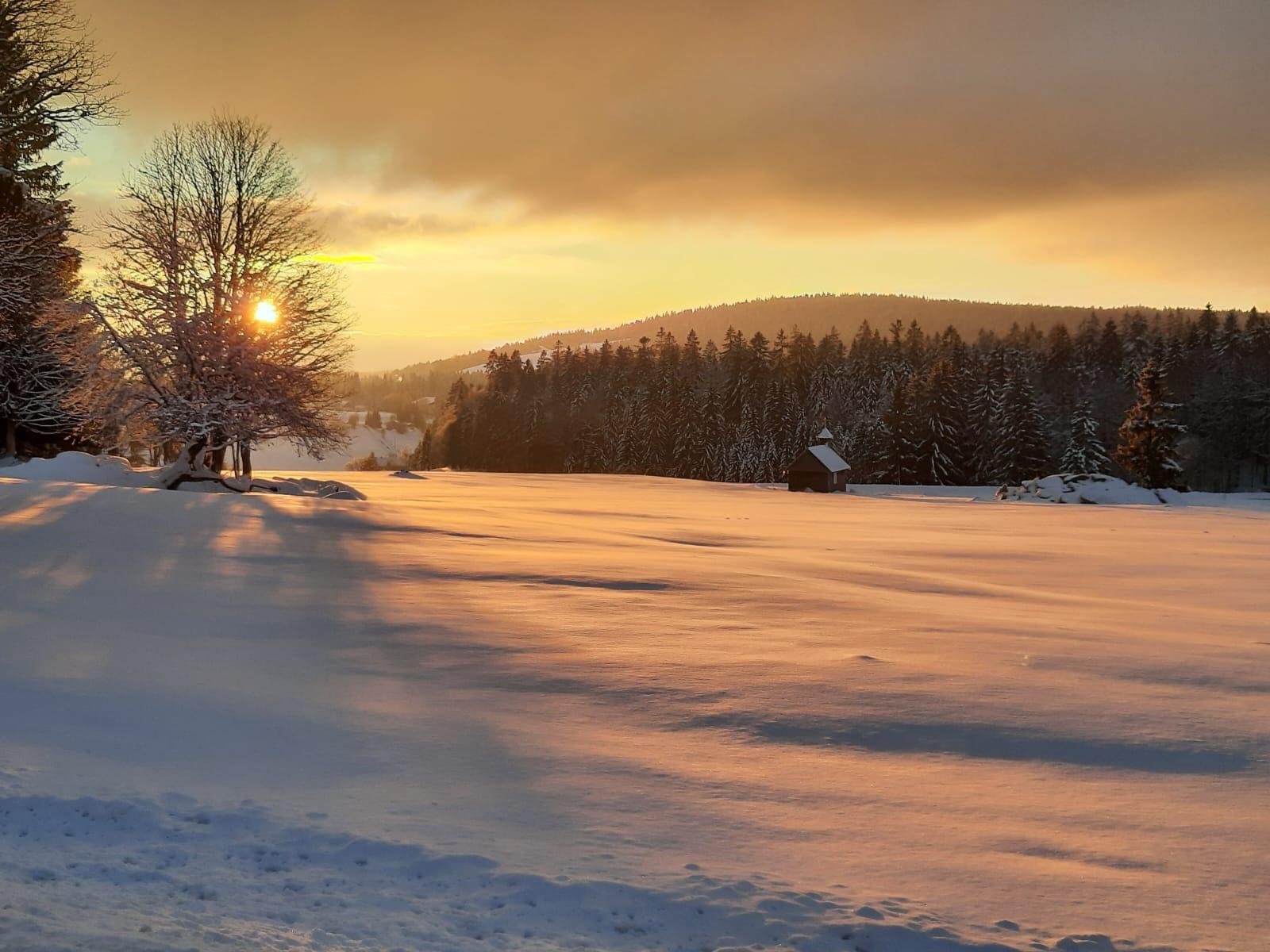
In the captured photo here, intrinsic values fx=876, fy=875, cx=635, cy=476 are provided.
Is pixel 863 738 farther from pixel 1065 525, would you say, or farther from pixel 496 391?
pixel 496 391

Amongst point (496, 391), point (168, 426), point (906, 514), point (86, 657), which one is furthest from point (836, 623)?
point (496, 391)

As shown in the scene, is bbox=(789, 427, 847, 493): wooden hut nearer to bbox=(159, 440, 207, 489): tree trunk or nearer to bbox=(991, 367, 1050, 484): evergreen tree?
bbox=(991, 367, 1050, 484): evergreen tree

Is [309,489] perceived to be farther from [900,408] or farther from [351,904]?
[900,408]

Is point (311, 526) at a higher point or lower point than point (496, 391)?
lower

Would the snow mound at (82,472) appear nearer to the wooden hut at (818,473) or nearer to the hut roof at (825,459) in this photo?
the wooden hut at (818,473)

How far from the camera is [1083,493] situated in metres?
43.8

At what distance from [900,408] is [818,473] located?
55.3 feet

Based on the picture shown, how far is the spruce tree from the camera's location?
51.5 meters

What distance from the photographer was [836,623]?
324 inches

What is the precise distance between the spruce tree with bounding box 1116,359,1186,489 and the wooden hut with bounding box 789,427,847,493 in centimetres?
1721

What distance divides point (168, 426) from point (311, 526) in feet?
36.7

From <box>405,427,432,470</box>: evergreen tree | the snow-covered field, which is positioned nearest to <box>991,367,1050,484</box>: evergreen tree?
the snow-covered field

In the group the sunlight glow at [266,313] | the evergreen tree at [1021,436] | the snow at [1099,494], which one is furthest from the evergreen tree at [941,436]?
the sunlight glow at [266,313]

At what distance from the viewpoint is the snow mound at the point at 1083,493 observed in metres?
43.4
